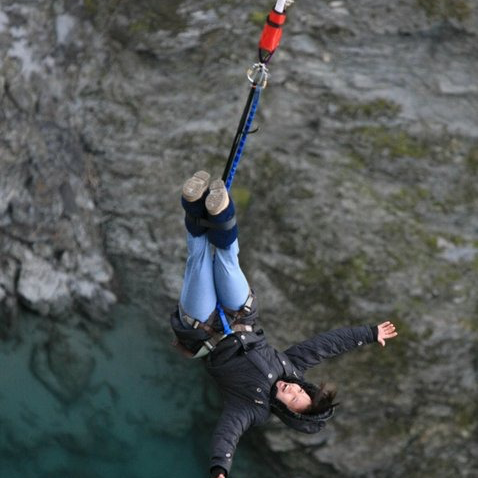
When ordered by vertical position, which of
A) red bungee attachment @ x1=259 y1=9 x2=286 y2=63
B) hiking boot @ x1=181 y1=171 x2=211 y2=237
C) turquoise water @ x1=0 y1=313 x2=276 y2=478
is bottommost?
turquoise water @ x1=0 y1=313 x2=276 y2=478

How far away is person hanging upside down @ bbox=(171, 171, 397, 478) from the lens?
584 cm

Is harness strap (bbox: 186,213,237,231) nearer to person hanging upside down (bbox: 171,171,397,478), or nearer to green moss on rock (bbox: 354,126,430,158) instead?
person hanging upside down (bbox: 171,171,397,478)

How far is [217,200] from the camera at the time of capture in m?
5.53

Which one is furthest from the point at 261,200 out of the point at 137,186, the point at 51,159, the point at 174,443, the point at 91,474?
the point at 91,474

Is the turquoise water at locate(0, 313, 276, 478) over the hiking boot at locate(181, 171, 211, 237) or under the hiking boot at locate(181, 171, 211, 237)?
under

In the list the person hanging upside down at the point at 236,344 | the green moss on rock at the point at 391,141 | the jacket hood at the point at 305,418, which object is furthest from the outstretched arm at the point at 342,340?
the green moss on rock at the point at 391,141

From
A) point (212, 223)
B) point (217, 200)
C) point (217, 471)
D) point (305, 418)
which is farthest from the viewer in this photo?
point (305, 418)

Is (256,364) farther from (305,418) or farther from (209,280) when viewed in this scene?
(209,280)

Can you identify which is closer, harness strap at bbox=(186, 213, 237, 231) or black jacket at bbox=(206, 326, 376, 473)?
harness strap at bbox=(186, 213, 237, 231)

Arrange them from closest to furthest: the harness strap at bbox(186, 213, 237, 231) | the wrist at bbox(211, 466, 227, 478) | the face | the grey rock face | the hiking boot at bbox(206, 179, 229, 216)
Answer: the wrist at bbox(211, 466, 227, 478)
the hiking boot at bbox(206, 179, 229, 216)
the harness strap at bbox(186, 213, 237, 231)
the face
the grey rock face

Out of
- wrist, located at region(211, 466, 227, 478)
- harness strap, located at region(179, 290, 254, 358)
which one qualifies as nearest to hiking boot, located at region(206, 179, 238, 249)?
harness strap, located at region(179, 290, 254, 358)

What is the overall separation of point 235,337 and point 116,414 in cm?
413

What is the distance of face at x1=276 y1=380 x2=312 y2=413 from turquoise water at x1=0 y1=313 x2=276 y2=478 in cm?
408

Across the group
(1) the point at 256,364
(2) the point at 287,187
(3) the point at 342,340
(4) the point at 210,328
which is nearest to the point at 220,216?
(4) the point at 210,328
